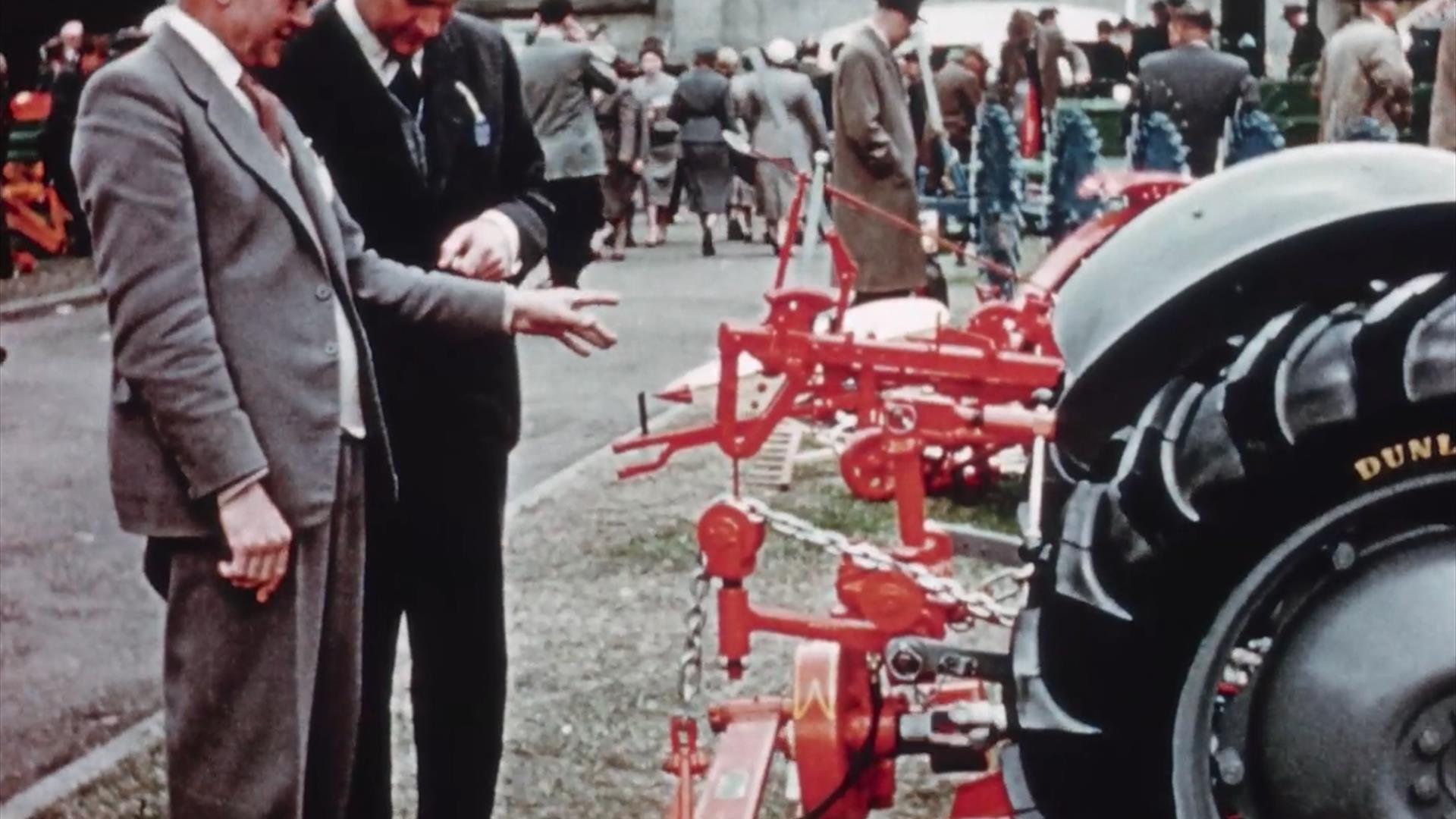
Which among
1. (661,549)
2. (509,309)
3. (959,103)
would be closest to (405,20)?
(509,309)

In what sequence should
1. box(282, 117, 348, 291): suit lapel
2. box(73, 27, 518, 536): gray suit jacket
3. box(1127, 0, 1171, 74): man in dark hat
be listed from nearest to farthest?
box(73, 27, 518, 536): gray suit jacket → box(282, 117, 348, 291): suit lapel → box(1127, 0, 1171, 74): man in dark hat

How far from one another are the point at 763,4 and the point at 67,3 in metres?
16.0

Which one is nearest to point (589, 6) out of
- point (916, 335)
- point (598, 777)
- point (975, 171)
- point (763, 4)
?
point (763, 4)

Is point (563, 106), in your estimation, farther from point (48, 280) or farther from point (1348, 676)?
point (1348, 676)

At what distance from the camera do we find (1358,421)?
Result: 255cm

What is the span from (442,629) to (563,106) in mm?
11276

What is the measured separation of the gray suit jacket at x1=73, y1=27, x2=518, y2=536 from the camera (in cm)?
285

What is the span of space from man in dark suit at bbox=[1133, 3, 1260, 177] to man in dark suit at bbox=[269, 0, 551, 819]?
9.30 metres

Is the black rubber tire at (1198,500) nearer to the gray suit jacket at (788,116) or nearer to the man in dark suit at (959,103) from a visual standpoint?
the gray suit jacket at (788,116)

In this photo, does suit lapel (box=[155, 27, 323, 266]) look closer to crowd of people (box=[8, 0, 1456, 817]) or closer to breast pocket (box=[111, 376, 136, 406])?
crowd of people (box=[8, 0, 1456, 817])

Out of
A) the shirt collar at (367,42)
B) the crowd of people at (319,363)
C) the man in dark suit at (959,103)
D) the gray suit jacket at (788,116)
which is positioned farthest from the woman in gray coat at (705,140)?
the shirt collar at (367,42)

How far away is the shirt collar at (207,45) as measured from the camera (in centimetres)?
293

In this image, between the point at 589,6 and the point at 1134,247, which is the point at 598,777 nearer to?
the point at 1134,247

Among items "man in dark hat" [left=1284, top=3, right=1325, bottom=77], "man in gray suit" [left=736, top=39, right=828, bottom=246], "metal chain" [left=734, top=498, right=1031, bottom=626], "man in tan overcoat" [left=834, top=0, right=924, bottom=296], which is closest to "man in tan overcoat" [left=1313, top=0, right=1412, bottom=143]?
"man in tan overcoat" [left=834, top=0, right=924, bottom=296]
